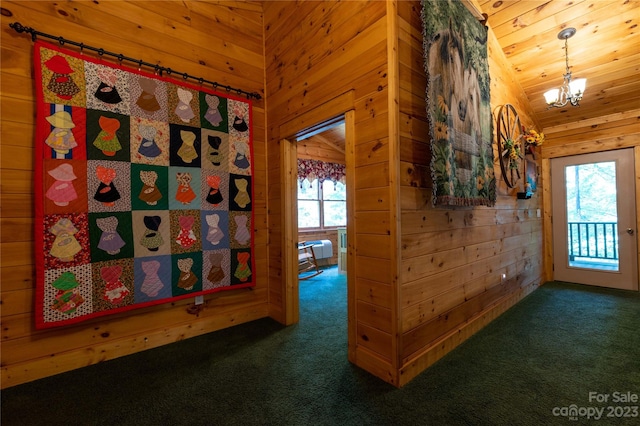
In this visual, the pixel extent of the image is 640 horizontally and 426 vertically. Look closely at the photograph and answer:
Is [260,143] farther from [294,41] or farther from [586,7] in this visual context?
[586,7]

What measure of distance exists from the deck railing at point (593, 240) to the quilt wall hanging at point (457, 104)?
287cm

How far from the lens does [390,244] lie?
1720 millimetres

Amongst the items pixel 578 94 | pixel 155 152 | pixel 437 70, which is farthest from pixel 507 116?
pixel 155 152

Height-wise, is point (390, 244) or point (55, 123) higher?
point (55, 123)

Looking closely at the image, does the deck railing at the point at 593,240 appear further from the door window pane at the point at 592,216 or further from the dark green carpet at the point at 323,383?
the dark green carpet at the point at 323,383

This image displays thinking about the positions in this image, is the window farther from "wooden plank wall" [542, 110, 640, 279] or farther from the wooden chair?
"wooden plank wall" [542, 110, 640, 279]

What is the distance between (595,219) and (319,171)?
448 cm

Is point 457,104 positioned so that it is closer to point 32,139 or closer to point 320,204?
point 32,139

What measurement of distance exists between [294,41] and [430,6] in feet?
4.01

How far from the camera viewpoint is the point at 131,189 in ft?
6.90

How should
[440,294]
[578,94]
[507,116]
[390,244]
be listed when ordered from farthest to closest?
[507,116] → [578,94] → [440,294] → [390,244]

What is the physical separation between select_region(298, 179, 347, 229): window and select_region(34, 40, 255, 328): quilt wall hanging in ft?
10.2

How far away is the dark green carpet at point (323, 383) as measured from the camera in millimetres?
1476

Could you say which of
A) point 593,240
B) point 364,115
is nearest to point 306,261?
point 364,115
